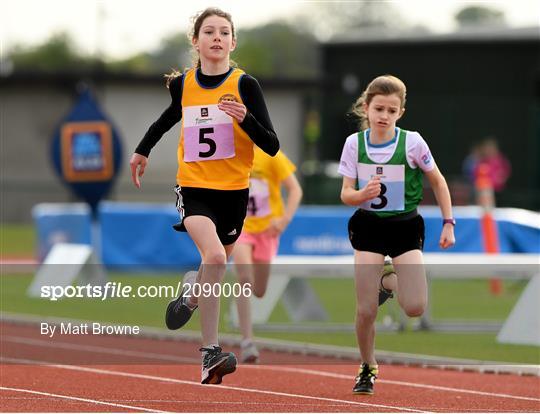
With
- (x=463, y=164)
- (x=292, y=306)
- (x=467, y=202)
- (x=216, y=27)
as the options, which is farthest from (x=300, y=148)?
(x=216, y=27)

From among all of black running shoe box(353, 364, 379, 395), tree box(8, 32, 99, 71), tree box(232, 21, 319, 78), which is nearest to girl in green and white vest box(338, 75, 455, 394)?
black running shoe box(353, 364, 379, 395)

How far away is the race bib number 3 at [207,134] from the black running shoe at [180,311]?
2.87ft

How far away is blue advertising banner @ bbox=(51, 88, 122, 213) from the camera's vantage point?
23312 millimetres

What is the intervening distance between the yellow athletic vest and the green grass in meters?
2.49

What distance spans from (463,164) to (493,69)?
448cm

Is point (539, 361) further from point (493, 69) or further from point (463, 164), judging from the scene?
point (493, 69)

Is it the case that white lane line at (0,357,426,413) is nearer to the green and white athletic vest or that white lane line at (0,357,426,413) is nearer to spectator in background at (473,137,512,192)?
the green and white athletic vest

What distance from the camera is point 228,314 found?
1595cm

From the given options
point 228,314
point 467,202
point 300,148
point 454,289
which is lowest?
point 228,314

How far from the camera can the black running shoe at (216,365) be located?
28.2 feet

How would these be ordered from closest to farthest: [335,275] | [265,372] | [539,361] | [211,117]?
[211,117]
[265,372]
[539,361]
[335,275]

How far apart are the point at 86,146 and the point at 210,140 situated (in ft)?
49.1

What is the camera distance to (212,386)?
395 inches

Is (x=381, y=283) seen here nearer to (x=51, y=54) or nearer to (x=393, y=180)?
(x=393, y=180)
